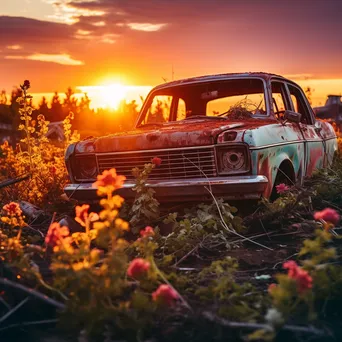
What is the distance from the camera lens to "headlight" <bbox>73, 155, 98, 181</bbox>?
19.1 feet

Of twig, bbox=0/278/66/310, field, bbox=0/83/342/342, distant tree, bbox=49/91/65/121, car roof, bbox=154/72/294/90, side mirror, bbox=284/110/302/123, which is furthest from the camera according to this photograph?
distant tree, bbox=49/91/65/121

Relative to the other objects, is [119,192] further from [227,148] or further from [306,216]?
[306,216]

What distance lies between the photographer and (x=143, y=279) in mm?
2916

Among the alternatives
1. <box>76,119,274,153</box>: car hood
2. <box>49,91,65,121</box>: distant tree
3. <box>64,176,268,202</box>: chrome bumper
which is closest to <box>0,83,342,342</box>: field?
<box>64,176,268,202</box>: chrome bumper

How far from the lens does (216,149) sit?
5.14 m

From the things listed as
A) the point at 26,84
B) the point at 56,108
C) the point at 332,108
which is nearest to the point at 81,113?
the point at 56,108

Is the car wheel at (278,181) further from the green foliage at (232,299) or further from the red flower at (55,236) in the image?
the red flower at (55,236)

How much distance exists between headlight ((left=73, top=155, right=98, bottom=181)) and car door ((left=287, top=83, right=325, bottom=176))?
2.58 meters

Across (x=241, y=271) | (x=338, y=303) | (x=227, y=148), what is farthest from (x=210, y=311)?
(x=227, y=148)

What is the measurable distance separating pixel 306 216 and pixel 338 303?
2577 millimetres

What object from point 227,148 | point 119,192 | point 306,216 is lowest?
point 306,216

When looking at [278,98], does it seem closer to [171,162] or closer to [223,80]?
[223,80]

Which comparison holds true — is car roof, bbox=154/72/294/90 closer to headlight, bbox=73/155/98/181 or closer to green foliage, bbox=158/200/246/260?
headlight, bbox=73/155/98/181

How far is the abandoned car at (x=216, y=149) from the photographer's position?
5133 millimetres
